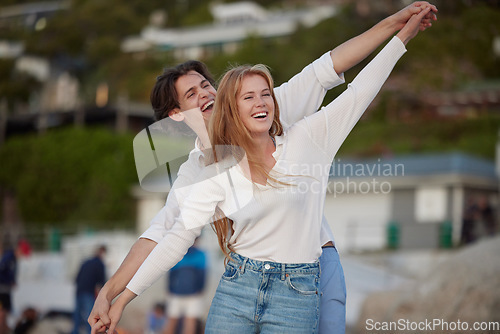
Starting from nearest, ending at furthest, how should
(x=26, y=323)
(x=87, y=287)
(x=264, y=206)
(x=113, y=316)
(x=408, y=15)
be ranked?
(x=264, y=206), (x=113, y=316), (x=408, y=15), (x=87, y=287), (x=26, y=323)

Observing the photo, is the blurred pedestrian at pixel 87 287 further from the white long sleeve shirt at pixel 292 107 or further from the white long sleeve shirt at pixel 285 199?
the white long sleeve shirt at pixel 285 199

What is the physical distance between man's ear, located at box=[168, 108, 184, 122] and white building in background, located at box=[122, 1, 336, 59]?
3240cm

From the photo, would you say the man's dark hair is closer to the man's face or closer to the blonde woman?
the man's face

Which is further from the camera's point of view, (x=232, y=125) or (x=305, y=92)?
(x=305, y=92)

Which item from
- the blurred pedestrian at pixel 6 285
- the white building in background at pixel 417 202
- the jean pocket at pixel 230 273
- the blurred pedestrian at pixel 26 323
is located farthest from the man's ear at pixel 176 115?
the white building in background at pixel 417 202

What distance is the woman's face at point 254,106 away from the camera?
2.14 metres

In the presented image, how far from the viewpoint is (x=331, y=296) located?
2.33 metres

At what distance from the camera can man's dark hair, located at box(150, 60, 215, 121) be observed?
2.67m

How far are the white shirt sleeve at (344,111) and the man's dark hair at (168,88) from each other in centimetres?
69

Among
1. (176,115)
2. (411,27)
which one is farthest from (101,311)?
(411,27)

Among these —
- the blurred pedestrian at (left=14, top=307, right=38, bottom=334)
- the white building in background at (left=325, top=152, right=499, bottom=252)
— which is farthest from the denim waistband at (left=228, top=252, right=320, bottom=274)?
the white building in background at (left=325, top=152, right=499, bottom=252)

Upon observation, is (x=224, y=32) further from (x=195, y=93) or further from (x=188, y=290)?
(x=195, y=93)

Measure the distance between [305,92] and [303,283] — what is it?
76 centimetres

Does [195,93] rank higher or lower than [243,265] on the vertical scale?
higher
